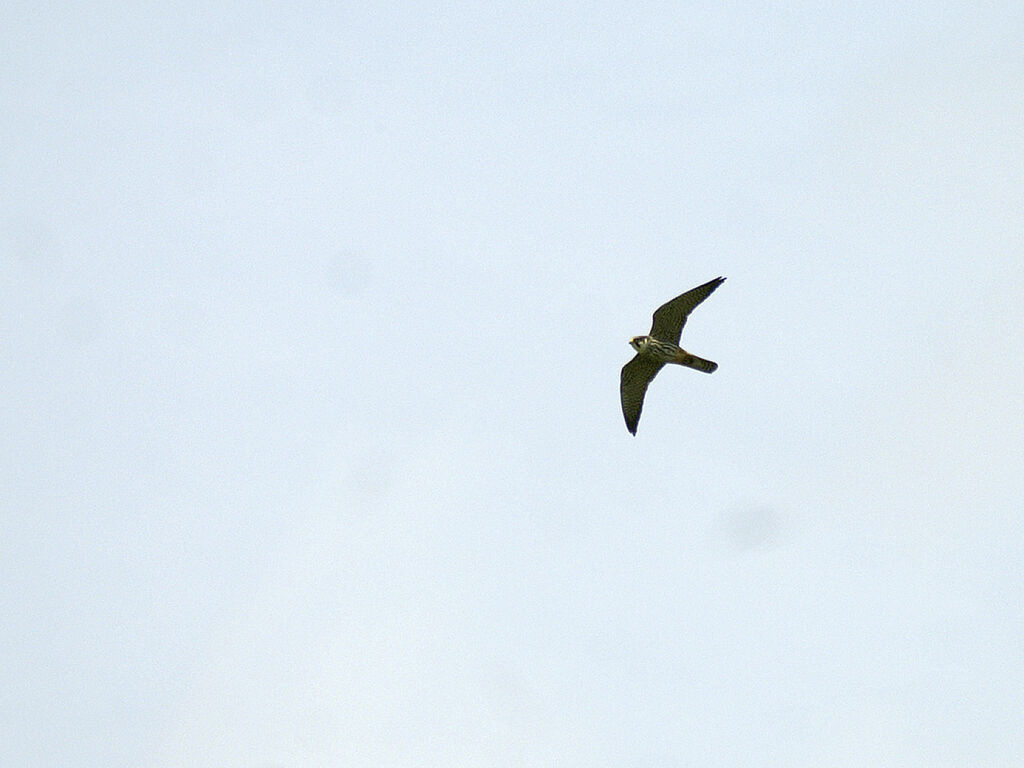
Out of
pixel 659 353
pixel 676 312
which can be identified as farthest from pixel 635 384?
pixel 676 312

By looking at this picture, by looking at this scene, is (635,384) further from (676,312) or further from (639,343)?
(676,312)

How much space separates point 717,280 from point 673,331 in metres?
1.71

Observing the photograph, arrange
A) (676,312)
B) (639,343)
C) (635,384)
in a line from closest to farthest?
1. (676,312)
2. (639,343)
3. (635,384)

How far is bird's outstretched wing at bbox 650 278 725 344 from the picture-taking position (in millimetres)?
30656

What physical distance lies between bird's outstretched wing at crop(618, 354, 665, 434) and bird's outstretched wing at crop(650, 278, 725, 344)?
112cm

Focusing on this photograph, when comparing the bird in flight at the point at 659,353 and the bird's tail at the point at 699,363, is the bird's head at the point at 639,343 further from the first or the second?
the bird's tail at the point at 699,363

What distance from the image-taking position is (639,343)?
104ft

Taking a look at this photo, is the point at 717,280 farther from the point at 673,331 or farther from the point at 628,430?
the point at 628,430

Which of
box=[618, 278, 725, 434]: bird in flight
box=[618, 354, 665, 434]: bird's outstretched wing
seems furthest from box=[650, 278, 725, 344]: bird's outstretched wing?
box=[618, 354, 665, 434]: bird's outstretched wing

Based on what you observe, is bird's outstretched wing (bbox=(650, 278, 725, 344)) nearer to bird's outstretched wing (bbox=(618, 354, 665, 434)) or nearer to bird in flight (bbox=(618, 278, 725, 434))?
bird in flight (bbox=(618, 278, 725, 434))

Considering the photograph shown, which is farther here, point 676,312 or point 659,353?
point 659,353

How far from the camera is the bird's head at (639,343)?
3170cm

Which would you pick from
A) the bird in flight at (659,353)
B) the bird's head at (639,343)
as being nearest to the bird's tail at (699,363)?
the bird in flight at (659,353)

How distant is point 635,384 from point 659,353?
4.65 ft
